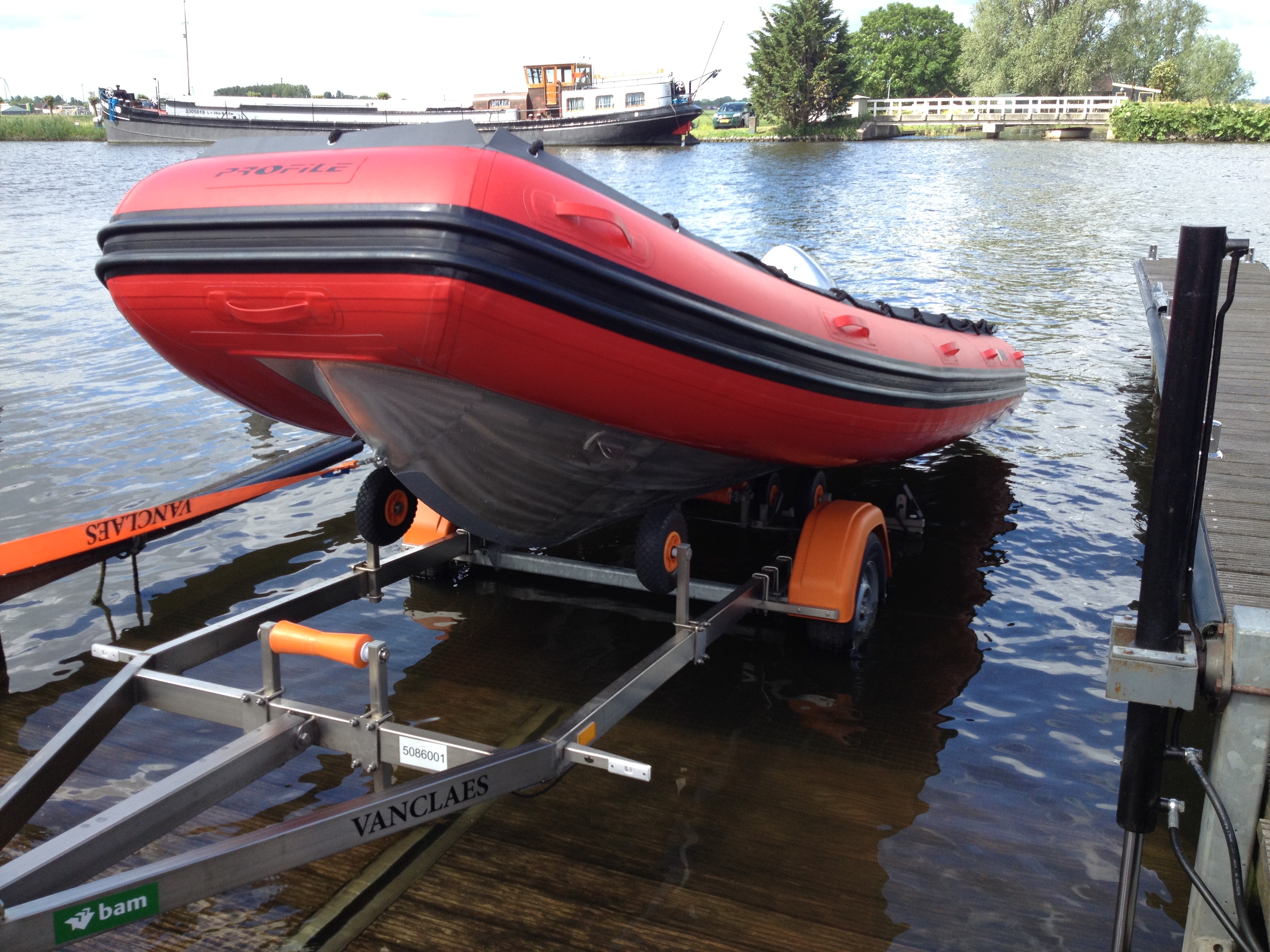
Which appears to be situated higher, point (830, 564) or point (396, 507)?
point (396, 507)

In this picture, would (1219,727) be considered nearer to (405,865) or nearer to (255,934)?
(405,865)

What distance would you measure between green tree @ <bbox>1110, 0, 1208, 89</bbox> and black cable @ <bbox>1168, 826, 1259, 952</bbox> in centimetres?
5731

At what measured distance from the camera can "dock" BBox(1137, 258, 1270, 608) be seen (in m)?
2.63

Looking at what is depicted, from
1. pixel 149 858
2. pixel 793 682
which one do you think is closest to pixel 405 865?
pixel 149 858

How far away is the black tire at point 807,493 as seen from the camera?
3.77 metres

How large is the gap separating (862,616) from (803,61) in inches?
2006

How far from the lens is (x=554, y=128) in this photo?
42031mm

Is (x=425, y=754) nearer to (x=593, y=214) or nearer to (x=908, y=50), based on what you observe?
(x=593, y=214)

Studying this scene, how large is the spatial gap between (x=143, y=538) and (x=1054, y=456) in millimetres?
4952

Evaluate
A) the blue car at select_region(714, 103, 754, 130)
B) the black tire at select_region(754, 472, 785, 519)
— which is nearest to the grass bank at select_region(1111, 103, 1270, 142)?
the blue car at select_region(714, 103, 754, 130)

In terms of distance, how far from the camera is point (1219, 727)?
6.20ft

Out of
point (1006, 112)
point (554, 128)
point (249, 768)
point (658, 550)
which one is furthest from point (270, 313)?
point (1006, 112)

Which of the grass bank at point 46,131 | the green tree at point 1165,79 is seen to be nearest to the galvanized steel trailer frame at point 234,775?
the grass bank at point 46,131

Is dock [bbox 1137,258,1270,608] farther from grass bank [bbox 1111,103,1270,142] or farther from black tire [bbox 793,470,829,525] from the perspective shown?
grass bank [bbox 1111,103,1270,142]
